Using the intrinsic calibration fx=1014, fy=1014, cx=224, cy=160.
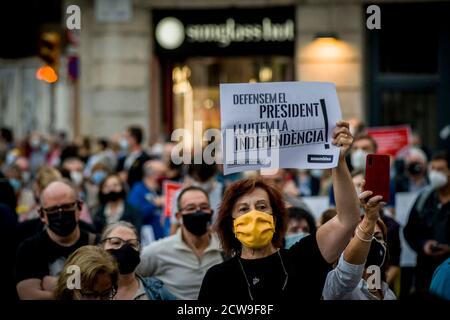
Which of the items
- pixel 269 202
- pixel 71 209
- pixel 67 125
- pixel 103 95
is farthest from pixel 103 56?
pixel 269 202

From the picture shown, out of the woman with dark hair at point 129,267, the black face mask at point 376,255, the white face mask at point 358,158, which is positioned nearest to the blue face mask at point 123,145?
the white face mask at point 358,158

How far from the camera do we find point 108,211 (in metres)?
9.95

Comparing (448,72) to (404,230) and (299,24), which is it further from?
(404,230)

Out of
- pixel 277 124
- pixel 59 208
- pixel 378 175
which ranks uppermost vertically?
pixel 277 124

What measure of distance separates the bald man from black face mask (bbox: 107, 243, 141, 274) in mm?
506

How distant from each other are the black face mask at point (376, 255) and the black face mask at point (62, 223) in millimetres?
1964

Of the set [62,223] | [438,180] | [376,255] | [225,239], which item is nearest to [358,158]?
[438,180]

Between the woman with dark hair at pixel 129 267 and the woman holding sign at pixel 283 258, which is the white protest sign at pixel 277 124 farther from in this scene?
the woman with dark hair at pixel 129 267

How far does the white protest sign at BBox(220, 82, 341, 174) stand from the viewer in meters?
5.03

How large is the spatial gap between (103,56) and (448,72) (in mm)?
6478

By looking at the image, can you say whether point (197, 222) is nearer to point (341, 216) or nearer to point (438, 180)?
point (341, 216)

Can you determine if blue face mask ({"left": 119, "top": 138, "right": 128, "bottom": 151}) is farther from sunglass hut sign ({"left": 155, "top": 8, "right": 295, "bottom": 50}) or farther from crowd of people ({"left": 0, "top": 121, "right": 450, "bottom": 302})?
crowd of people ({"left": 0, "top": 121, "right": 450, "bottom": 302})

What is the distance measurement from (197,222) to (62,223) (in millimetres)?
1013

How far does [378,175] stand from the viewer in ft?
15.8
